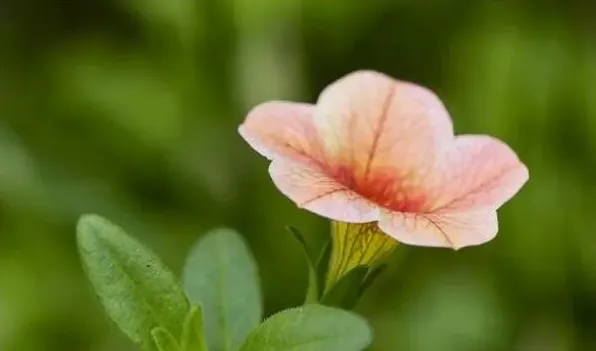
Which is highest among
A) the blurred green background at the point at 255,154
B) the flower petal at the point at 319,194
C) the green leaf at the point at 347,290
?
the flower petal at the point at 319,194

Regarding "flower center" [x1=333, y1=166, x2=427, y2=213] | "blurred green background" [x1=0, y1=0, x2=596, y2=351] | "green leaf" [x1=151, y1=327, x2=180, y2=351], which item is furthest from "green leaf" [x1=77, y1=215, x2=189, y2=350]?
"blurred green background" [x1=0, y1=0, x2=596, y2=351]

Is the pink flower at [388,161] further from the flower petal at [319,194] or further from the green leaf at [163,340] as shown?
the green leaf at [163,340]

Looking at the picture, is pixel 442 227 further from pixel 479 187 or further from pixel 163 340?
pixel 163 340

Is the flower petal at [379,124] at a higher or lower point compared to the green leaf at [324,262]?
higher

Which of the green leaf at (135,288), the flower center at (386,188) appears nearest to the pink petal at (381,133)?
the flower center at (386,188)

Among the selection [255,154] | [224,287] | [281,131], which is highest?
[281,131]

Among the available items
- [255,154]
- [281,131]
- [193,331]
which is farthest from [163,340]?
→ [255,154]
